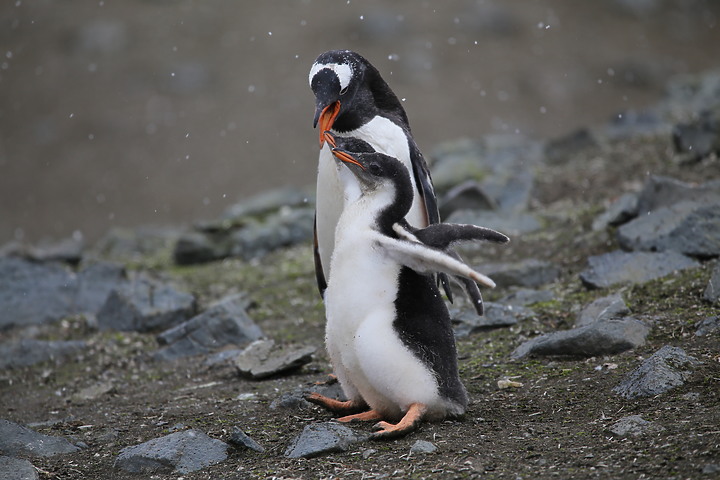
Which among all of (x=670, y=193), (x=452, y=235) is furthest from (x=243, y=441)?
(x=670, y=193)

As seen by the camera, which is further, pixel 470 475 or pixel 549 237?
pixel 549 237

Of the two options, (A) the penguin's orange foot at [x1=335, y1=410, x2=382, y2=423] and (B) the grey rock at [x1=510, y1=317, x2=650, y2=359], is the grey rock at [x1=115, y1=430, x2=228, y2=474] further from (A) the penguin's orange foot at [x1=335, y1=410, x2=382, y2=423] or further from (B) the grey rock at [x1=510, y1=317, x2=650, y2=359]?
(B) the grey rock at [x1=510, y1=317, x2=650, y2=359]

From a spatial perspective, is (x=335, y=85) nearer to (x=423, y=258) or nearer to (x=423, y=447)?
(x=423, y=258)

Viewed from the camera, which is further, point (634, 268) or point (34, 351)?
point (34, 351)

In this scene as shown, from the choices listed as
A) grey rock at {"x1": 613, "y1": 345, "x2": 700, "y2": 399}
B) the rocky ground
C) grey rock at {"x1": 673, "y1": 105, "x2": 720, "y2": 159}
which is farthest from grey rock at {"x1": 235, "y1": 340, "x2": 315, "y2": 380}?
grey rock at {"x1": 673, "y1": 105, "x2": 720, "y2": 159}

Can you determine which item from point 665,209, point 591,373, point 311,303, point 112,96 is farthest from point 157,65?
point 591,373

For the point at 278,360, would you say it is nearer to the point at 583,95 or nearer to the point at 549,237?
the point at 549,237

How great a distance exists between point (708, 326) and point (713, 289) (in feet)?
1.37

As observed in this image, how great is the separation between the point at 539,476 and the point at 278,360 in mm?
2241

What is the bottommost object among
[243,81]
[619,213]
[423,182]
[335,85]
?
[619,213]

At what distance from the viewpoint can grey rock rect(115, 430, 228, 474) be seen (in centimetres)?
334

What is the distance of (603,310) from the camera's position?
15.4 feet

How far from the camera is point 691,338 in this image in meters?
4.05

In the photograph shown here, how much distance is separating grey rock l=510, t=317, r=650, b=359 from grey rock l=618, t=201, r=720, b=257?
1318 millimetres
